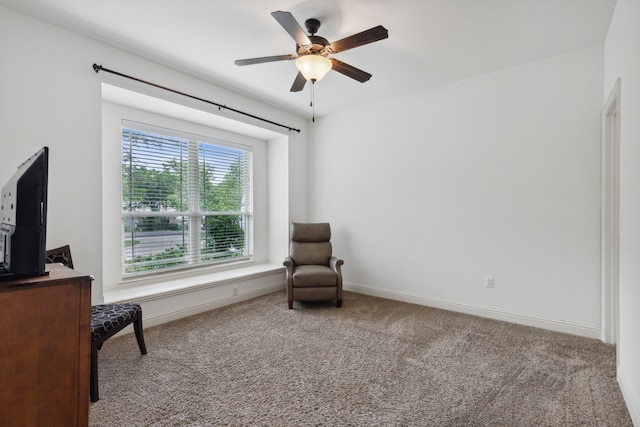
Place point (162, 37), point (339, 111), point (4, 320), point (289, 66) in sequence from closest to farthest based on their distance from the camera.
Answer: point (4, 320) → point (162, 37) → point (289, 66) → point (339, 111)

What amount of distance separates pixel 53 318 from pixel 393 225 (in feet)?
11.8

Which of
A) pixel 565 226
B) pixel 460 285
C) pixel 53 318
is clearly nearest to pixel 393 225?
pixel 460 285

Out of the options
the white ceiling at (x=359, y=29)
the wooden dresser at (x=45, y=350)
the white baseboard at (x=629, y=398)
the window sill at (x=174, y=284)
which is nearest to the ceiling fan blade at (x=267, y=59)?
the white ceiling at (x=359, y=29)

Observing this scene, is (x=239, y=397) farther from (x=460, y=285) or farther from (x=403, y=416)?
(x=460, y=285)

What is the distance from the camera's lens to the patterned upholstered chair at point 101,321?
6.32 feet

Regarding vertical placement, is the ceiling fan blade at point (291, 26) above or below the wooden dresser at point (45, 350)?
above

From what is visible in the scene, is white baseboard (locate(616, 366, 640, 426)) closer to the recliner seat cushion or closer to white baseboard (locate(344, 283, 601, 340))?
white baseboard (locate(344, 283, 601, 340))

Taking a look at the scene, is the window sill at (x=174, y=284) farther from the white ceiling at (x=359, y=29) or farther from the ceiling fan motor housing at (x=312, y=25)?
the ceiling fan motor housing at (x=312, y=25)

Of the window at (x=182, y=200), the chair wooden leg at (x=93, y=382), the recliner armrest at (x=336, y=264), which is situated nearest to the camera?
the chair wooden leg at (x=93, y=382)

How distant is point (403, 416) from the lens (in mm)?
1790

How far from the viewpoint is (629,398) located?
1.87 m

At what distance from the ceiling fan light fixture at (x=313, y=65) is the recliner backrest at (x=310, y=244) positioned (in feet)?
7.38

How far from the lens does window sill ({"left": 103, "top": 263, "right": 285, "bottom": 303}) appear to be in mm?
3113

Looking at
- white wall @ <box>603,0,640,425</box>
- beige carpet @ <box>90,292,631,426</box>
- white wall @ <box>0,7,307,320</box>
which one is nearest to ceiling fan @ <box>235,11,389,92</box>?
white wall @ <box>0,7,307,320</box>
